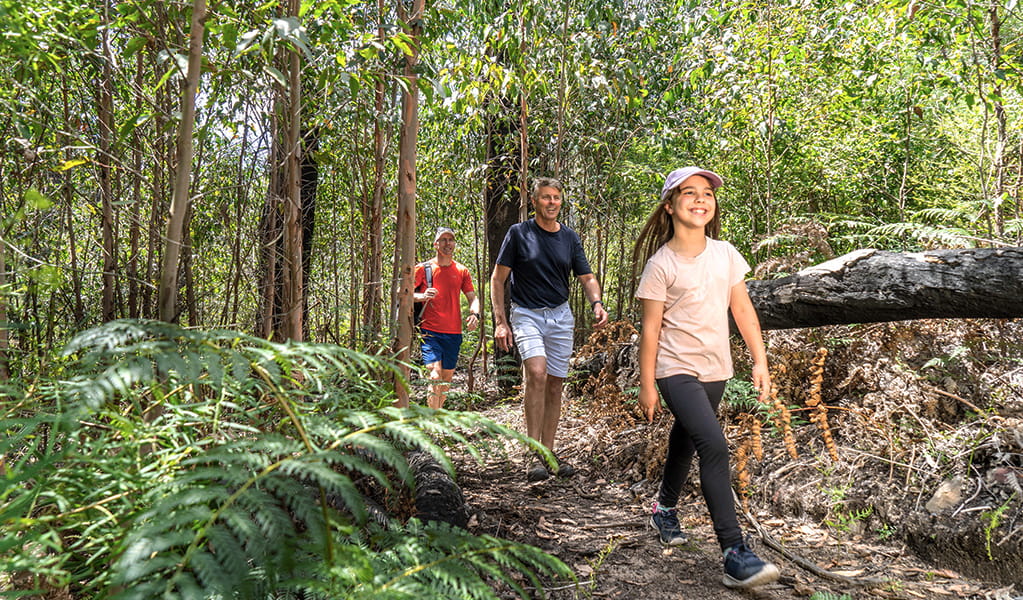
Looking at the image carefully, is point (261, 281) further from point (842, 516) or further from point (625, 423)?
point (842, 516)

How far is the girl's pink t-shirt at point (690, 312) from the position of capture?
2889 mm

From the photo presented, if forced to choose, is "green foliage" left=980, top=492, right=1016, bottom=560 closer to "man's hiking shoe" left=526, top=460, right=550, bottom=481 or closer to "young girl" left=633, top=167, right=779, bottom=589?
"young girl" left=633, top=167, right=779, bottom=589

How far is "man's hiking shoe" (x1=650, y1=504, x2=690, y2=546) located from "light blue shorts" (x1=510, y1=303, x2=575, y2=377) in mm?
1442

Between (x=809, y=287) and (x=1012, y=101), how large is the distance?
2610 mm

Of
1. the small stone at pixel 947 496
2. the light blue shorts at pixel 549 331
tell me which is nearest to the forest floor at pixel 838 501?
the small stone at pixel 947 496

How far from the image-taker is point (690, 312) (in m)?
2.91

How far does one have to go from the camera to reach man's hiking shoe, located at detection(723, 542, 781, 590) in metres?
2.55

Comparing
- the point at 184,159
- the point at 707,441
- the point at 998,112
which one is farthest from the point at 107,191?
the point at 998,112

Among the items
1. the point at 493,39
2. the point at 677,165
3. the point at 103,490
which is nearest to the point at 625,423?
the point at 493,39

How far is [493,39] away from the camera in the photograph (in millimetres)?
5078

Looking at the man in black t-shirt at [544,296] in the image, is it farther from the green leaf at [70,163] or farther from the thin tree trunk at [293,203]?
the green leaf at [70,163]

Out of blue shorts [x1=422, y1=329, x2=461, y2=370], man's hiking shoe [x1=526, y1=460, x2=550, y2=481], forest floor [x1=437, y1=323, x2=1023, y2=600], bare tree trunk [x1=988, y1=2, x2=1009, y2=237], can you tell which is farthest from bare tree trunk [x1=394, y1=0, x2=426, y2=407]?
bare tree trunk [x1=988, y1=2, x2=1009, y2=237]

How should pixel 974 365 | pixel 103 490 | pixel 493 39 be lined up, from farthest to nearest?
pixel 493 39
pixel 974 365
pixel 103 490

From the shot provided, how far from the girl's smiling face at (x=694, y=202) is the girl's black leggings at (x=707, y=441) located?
731 mm
